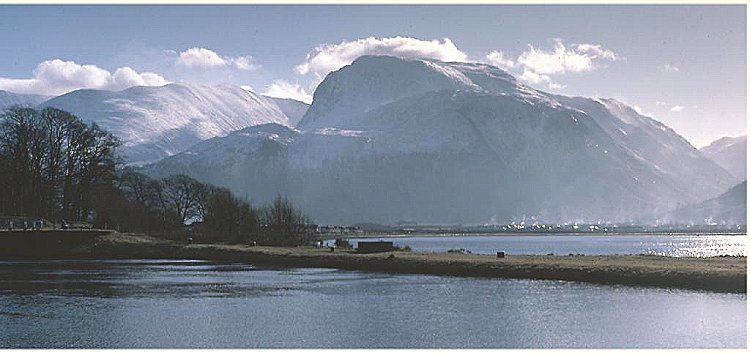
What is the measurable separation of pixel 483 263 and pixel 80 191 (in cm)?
5846

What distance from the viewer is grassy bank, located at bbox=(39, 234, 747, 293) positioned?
169 feet

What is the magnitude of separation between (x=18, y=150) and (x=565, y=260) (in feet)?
210

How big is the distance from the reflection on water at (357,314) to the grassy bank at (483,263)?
2.69 m

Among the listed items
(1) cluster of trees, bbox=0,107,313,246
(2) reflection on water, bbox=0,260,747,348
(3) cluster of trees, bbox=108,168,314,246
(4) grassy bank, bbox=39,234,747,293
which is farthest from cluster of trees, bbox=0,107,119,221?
(2) reflection on water, bbox=0,260,747,348

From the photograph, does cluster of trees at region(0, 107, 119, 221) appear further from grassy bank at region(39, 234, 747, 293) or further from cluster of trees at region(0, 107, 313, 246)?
grassy bank at region(39, 234, 747, 293)

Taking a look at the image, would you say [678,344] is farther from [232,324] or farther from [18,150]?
[18,150]

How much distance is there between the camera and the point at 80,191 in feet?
339

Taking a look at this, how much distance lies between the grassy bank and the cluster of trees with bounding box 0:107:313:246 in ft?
27.8

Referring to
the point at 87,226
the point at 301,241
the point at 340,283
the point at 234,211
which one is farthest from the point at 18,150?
the point at 340,283

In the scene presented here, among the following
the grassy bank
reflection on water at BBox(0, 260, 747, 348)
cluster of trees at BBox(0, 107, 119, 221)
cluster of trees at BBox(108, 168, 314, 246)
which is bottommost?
reflection on water at BBox(0, 260, 747, 348)

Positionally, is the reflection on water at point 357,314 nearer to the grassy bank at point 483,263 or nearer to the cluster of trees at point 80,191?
the grassy bank at point 483,263

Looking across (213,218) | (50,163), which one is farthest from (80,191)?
(213,218)

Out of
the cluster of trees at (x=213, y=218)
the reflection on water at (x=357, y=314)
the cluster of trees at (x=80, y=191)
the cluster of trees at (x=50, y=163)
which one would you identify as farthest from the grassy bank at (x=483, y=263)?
the cluster of trees at (x=50, y=163)

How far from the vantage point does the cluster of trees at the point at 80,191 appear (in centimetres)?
9744
